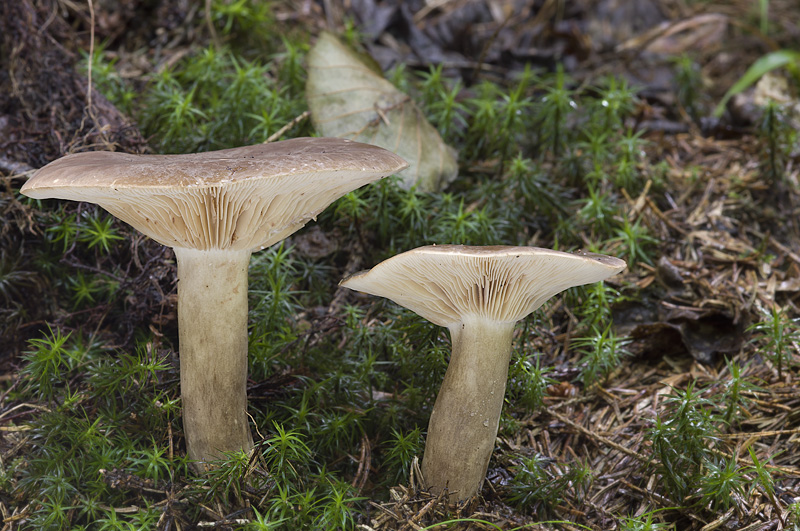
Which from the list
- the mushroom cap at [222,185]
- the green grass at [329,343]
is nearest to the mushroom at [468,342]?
the green grass at [329,343]

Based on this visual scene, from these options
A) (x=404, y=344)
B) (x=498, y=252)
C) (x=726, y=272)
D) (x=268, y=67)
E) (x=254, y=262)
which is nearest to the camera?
(x=498, y=252)

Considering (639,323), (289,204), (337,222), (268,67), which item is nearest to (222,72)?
(268,67)

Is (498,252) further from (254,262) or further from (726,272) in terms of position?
(726,272)

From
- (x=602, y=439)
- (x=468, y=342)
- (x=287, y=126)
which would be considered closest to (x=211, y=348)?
(x=468, y=342)

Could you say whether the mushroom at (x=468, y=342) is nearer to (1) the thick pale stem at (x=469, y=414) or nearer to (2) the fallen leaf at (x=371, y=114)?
(1) the thick pale stem at (x=469, y=414)

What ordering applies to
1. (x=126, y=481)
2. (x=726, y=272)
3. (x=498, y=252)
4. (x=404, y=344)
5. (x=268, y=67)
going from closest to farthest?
(x=498, y=252) < (x=126, y=481) < (x=404, y=344) < (x=726, y=272) < (x=268, y=67)

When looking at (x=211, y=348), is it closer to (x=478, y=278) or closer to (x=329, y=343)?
(x=329, y=343)

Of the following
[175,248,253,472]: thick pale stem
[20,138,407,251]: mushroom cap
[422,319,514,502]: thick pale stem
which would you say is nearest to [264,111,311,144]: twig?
[20,138,407,251]: mushroom cap
